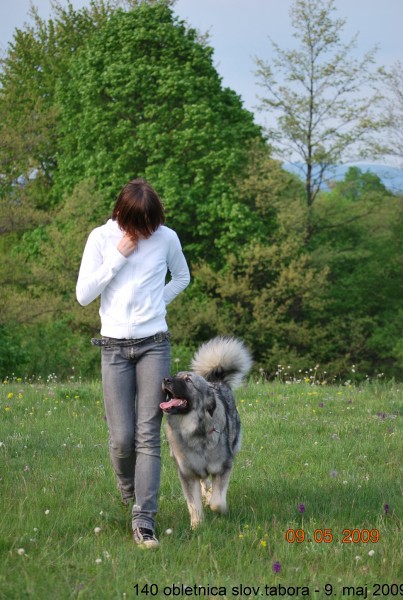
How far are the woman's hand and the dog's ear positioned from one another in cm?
118

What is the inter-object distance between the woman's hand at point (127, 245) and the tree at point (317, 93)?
29.1m

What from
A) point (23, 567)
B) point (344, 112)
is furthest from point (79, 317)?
point (23, 567)

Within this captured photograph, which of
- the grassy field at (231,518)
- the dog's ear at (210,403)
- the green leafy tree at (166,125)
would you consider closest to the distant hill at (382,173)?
the green leafy tree at (166,125)

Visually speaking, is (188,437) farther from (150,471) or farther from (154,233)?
(154,233)

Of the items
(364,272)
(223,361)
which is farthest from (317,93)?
(223,361)

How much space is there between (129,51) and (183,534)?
85.4 feet

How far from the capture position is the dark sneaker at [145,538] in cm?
491

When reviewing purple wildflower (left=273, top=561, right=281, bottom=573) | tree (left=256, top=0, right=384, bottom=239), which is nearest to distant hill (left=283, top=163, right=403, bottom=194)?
tree (left=256, top=0, right=384, bottom=239)

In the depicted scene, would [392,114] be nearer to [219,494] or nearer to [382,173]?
[382,173]

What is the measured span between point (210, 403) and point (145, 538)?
1084 mm

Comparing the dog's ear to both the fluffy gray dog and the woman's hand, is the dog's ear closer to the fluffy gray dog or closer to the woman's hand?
the fluffy gray dog

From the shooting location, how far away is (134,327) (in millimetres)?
5262
